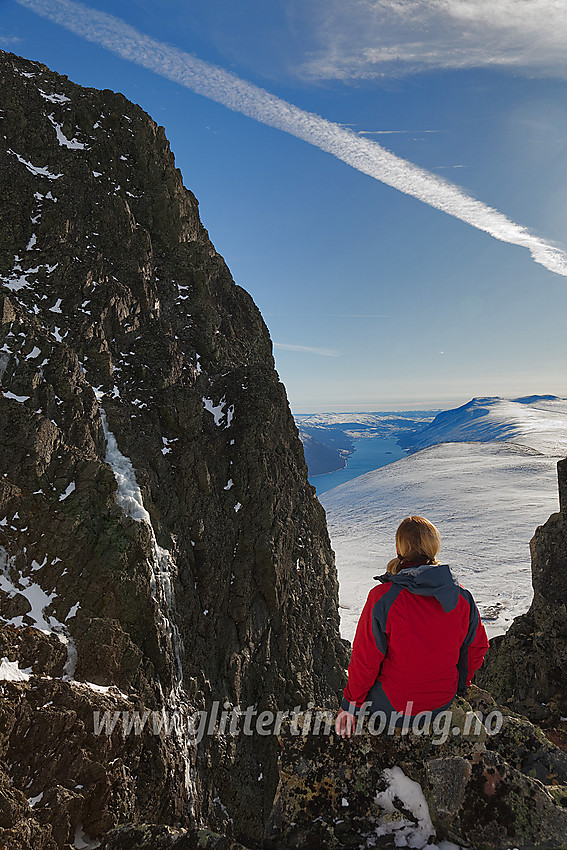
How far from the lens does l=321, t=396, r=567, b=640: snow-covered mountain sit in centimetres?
6919

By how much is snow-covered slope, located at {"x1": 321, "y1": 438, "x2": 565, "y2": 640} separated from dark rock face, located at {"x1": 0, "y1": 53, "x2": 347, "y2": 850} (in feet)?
142

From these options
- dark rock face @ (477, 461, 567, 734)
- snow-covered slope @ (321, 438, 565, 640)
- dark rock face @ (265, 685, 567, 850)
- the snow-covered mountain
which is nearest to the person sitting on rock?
dark rock face @ (265, 685, 567, 850)

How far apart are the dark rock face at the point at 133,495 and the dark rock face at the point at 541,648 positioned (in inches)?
377

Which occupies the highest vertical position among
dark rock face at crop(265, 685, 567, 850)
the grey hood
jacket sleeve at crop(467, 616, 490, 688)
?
the grey hood

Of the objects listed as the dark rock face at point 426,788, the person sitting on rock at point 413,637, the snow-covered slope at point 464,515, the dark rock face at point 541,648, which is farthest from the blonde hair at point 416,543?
the snow-covered slope at point 464,515

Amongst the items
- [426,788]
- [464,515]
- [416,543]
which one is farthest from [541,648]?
[464,515]

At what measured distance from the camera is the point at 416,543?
5.05 metres

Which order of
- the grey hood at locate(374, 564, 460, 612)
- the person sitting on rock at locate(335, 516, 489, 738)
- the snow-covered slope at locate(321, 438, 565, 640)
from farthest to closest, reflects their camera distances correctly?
the snow-covered slope at locate(321, 438, 565, 640) → the person sitting on rock at locate(335, 516, 489, 738) → the grey hood at locate(374, 564, 460, 612)

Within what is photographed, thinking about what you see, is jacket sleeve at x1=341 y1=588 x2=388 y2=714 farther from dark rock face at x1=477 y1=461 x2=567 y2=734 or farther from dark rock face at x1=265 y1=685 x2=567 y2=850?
dark rock face at x1=477 y1=461 x2=567 y2=734

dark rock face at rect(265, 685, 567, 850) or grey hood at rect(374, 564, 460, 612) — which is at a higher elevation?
grey hood at rect(374, 564, 460, 612)

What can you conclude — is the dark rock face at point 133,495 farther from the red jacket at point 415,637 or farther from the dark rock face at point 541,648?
the dark rock face at point 541,648

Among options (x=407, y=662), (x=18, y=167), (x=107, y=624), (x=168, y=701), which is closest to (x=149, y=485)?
(x=107, y=624)

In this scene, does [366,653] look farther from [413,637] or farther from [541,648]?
[541,648]

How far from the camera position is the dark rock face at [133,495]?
12289mm
